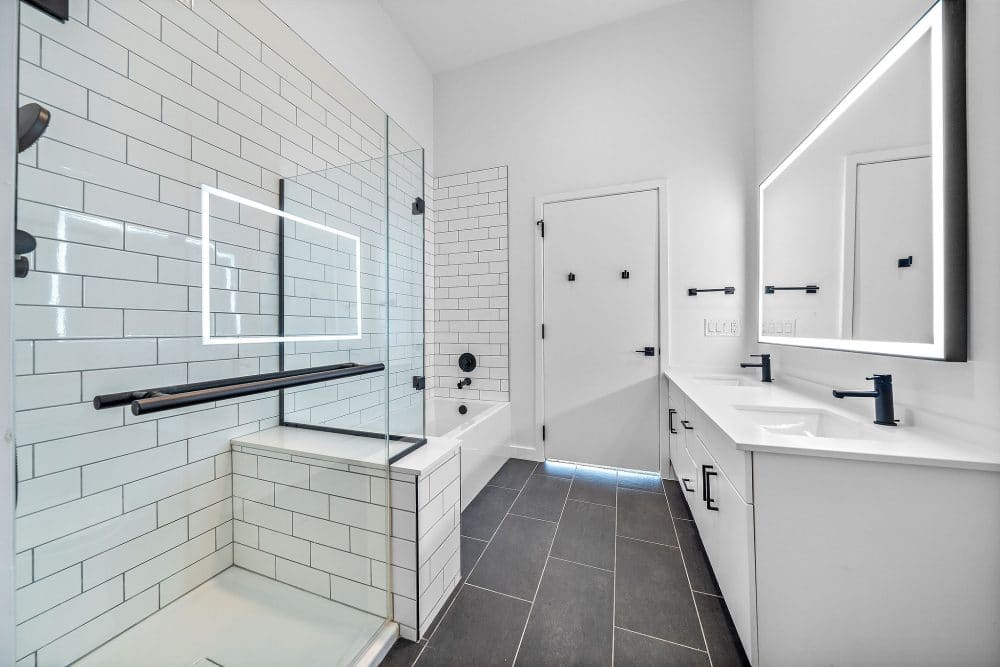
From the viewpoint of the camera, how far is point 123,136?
785 millimetres

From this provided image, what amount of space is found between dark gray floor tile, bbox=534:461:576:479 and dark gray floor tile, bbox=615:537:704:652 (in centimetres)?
86

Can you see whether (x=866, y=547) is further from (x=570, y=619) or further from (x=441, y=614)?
(x=441, y=614)

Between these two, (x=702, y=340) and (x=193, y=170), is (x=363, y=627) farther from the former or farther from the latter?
(x=702, y=340)

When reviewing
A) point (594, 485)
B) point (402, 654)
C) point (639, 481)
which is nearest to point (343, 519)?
point (402, 654)

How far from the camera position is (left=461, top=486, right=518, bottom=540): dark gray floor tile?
73.7 inches

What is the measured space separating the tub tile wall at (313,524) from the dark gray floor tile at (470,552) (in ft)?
1.48

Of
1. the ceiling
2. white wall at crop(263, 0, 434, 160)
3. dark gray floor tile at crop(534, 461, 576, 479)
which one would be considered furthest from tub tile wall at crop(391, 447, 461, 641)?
the ceiling

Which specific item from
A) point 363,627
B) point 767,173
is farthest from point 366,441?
point 767,173

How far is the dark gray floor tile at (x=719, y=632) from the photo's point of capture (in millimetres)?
1136

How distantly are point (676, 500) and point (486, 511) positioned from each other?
1.19 m

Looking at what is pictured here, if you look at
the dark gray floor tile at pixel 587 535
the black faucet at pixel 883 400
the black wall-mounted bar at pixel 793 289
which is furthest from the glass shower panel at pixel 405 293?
the black wall-mounted bar at pixel 793 289

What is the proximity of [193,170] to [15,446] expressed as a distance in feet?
2.31

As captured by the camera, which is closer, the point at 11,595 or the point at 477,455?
the point at 11,595

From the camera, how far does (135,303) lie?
0.80 meters
